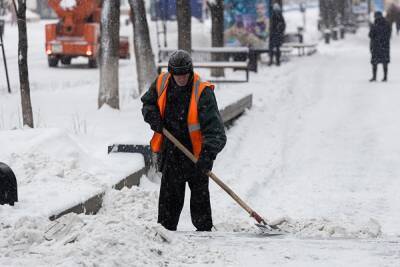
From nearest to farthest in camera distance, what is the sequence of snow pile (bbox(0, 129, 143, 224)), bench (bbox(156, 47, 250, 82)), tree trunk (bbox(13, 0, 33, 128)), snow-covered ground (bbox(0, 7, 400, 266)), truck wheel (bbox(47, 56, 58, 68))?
snow-covered ground (bbox(0, 7, 400, 266)), snow pile (bbox(0, 129, 143, 224)), tree trunk (bbox(13, 0, 33, 128)), bench (bbox(156, 47, 250, 82)), truck wheel (bbox(47, 56, 58, 68))

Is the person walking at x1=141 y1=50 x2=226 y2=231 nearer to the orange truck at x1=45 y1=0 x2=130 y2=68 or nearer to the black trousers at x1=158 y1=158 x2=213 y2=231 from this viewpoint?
the black trousers at x1=158 y1=158 x2=213 y2=231

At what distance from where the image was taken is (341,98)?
17.3 metres

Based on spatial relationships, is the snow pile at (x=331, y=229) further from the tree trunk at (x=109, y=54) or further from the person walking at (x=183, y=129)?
the tree trunk at (x=109, y=54)

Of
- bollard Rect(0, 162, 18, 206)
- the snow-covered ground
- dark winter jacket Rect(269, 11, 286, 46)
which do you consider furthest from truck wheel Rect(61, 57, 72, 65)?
bollard Rect(0, 162, 18, 206)

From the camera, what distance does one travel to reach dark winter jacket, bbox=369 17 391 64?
65.7 ft

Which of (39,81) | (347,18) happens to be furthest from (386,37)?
(347,18)

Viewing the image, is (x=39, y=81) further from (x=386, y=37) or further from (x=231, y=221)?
(x=231, y=221)

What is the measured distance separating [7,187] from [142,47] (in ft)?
30.2

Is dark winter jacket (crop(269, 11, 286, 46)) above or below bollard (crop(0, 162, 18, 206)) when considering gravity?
above

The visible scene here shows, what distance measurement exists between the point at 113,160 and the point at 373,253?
3.76 metres

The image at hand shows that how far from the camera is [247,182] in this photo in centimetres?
912

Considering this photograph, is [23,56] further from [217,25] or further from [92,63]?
[92,63]

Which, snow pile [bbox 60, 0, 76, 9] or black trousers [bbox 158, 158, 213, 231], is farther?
snow pile [bbox 60, 0, 76, 9]

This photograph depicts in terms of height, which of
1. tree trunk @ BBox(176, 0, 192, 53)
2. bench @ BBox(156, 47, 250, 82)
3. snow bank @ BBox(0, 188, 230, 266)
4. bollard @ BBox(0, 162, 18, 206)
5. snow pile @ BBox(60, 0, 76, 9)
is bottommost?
snow bank @ BBox(0, 188, 230, 266)
